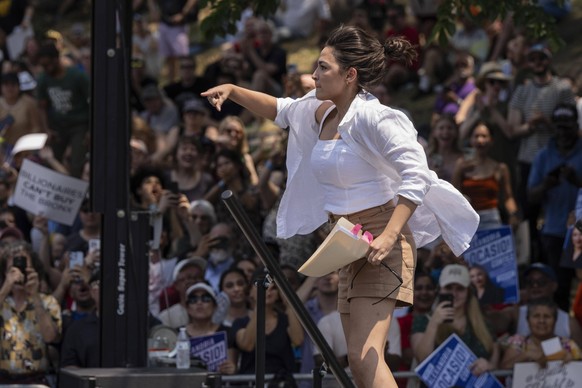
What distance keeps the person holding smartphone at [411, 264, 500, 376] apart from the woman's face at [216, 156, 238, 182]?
2.87 meters

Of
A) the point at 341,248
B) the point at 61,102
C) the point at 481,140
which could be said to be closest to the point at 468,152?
the point at 481,140

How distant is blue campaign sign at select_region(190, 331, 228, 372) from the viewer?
388 inches

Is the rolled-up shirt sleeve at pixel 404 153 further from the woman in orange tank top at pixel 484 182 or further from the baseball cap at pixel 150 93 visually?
the baseball cap at pixel 150 93

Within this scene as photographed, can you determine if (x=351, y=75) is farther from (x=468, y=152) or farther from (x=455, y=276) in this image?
(x=468, y=152)

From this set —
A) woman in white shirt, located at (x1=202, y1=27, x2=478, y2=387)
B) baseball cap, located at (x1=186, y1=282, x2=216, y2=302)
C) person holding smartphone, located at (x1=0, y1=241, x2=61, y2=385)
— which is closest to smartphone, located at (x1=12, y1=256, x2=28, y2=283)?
person holding smartphone, located at (x1=0, y1=241, x2=61, y2=385)

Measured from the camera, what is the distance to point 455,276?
1020 centimetres

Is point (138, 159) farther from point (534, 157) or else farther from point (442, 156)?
point (534, 157)

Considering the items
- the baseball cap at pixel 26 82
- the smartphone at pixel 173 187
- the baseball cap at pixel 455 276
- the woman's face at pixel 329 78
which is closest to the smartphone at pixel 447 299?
the baseball cap at pixel 455 276

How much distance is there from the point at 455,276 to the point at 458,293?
0.13 m

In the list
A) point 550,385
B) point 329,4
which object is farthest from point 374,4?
point 550,385

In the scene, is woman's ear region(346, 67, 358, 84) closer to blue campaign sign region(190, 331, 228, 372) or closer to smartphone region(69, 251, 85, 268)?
blue campaign sign region(190, 331, 228, 372)

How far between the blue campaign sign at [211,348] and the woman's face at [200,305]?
0.95 feet

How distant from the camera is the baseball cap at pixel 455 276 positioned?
33.3 feet

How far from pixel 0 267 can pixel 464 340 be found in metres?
3.35
